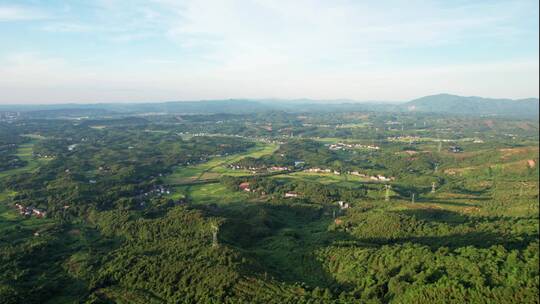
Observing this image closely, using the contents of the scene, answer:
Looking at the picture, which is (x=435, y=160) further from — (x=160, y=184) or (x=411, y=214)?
(x=160, y=184)

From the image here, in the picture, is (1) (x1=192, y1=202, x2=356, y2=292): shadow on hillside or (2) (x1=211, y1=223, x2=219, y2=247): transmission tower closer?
(1) (x1=192, y1=202, x2=356, y2=292): shadow on hillside

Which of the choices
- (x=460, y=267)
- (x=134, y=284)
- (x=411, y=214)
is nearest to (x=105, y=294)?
(x=134, y=284)

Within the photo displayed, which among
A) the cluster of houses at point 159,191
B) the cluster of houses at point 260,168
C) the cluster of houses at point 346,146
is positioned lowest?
the cluster of houses at point 159,191

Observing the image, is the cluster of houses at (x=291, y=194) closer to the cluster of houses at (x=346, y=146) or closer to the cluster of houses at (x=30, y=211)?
the cluster of houses at (x=30, y=211)

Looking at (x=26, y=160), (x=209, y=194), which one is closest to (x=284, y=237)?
(x=209, y=194)

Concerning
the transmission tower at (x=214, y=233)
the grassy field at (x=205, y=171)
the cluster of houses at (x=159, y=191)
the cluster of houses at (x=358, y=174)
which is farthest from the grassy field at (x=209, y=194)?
the cluster of houses at (x=358, y=174)

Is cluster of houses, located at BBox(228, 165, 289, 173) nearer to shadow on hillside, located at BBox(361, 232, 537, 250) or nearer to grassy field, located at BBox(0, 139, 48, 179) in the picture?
grassy field, located at BBox(0, 139, 48, 179)

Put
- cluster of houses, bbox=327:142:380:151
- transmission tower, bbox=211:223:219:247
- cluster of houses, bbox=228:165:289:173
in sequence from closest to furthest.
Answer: transmission tower, bbox=211:223:219:247 → cluster of houses, bbox=228:165:289:173 → cluster of houses, bbox=327:142:380:151

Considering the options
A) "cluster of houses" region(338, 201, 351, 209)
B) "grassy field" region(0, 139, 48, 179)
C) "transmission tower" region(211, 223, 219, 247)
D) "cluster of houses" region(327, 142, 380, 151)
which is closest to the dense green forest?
"cluster of houses" region(338, 201, 351, 209)
